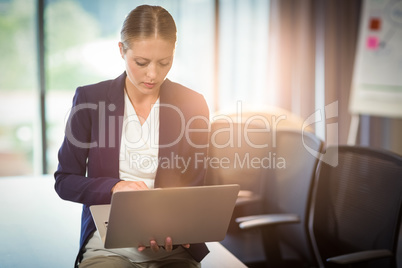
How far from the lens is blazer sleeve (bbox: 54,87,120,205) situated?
1069 mm

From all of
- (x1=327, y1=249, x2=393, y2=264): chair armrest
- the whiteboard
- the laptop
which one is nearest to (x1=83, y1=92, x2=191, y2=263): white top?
the laptop

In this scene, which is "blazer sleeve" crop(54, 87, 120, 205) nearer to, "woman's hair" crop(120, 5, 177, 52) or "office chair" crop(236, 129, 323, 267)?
"woman's hair" crop(120, 5, 177, 52)

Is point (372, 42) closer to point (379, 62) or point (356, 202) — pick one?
point (379, 62)

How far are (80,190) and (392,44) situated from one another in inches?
143

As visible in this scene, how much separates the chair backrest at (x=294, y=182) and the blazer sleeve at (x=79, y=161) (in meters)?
1.00

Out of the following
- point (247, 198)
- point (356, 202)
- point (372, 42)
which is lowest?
Answer: point (247, 198)

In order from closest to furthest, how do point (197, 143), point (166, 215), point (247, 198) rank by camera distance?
point (166, 215)
point (197, 143)
point (247, 198)

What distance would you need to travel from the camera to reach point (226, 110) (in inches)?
161

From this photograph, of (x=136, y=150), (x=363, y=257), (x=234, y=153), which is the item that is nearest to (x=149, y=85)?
(x=136, y=150)

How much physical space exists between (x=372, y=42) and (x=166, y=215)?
3622 millimetres

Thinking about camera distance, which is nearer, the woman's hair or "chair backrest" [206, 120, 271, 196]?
the woman's hair

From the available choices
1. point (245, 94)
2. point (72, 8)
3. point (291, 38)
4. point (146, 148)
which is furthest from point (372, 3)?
point (146, 148)

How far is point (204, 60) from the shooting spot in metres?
4.09

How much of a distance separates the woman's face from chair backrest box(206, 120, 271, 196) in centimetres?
121
